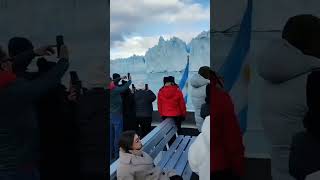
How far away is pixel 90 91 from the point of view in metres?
1.21

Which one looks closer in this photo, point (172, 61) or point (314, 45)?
point (314, 45)

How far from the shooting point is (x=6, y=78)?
1.17 m

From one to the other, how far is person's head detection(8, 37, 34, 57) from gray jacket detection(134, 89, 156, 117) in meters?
2.48

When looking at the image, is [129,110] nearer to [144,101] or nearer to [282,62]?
[144,101]

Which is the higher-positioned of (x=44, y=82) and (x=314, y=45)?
(x=314, y=45)

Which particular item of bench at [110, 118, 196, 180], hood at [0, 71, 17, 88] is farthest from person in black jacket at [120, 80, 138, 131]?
hood at [0, 71, 17, 88]

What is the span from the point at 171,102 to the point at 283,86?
7.16 feet

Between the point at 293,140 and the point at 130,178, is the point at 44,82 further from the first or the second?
the point at 293,140

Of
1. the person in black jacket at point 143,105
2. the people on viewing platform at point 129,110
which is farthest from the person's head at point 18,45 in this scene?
the person in black jacket at point 143,105

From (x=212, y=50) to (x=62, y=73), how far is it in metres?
0.49

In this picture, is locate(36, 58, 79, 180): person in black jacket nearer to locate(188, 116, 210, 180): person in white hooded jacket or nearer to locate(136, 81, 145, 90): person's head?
locate(188, 116, 210, 180): person in white hooded jacket

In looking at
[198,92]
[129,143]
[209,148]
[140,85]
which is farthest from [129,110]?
[209,148]

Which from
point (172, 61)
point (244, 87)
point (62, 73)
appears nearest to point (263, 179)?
point (244, 87)

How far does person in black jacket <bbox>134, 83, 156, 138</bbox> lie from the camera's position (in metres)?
3.71
